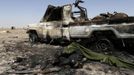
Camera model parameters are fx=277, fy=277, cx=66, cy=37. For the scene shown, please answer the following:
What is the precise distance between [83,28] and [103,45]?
44.9 inches

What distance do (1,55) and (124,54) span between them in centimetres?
489

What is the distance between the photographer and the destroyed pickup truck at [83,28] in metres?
10.1

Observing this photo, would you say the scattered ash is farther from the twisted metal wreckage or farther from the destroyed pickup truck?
the destroyed pickup truck

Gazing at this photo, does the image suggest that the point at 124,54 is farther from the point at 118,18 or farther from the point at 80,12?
the point at 80,12

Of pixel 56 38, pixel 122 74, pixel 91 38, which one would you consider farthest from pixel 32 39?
pixel 122 74

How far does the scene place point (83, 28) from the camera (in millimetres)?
11312

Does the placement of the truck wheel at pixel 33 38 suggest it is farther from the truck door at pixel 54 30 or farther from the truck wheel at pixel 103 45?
the truck wheel at pixel 103 45

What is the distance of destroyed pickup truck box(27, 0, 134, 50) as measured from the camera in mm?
10117

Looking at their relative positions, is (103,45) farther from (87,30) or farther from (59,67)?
(59,67)

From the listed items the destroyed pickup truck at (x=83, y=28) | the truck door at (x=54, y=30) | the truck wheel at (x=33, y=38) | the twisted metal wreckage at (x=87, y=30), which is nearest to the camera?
the twisted metal wreckage at (x=87, y=30)

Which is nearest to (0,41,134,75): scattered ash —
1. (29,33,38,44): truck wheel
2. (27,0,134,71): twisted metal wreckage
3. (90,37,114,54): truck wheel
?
(27,0,134,71): twisted metal wreckage

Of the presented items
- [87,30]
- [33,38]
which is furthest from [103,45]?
[33,38]

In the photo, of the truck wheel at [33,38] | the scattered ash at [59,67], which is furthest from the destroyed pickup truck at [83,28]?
the scattered ash at [59,67]

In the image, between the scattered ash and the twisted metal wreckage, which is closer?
the scattered ash
